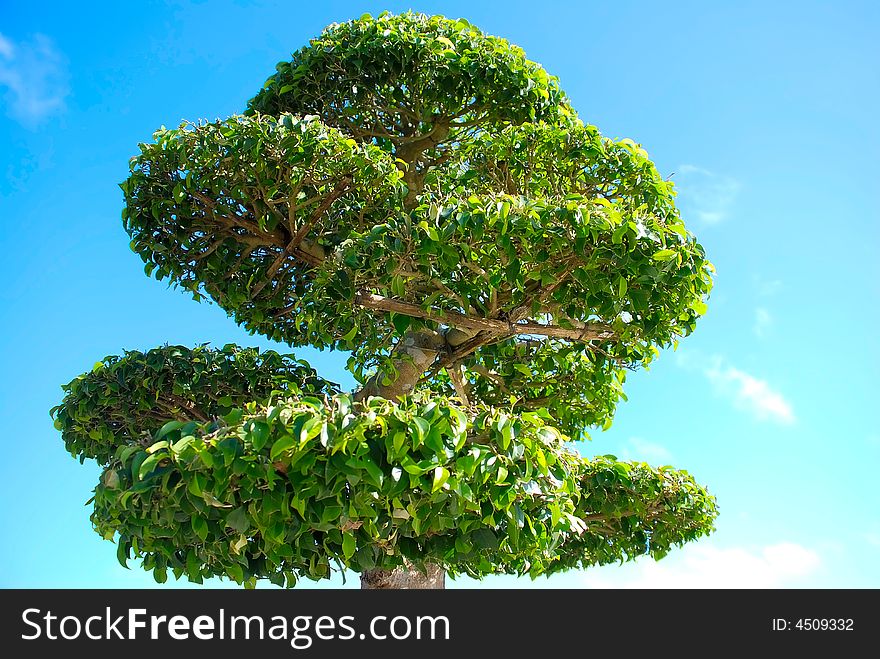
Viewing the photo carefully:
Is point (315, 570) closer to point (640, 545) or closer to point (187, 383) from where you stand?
point (187, 383)

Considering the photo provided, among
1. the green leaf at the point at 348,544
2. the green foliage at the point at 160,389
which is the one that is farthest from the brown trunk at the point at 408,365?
the green leaf at the point at 348,544

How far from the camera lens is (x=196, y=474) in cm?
292

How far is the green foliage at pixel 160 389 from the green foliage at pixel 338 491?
185cm

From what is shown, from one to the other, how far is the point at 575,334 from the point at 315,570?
1.99 m

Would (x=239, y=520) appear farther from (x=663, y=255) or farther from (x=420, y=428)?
(x=663, y=255)

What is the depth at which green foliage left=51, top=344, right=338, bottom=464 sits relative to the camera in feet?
16.8

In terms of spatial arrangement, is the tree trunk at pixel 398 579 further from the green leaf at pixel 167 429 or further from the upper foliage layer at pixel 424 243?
the green leaf at pixel 167 429

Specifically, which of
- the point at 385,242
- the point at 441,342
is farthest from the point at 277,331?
the point at 385,242

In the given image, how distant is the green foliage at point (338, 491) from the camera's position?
2.93m

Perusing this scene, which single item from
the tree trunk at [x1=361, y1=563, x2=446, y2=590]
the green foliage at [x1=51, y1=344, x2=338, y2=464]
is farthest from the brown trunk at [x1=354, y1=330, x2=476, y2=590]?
the green foliage at [x1=51, y1=344, x2=338, y2=464]

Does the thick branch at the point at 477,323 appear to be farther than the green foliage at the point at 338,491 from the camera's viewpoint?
Yes

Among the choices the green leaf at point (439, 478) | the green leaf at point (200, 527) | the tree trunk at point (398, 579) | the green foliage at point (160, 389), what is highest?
the green foliage at point (160, 389)
